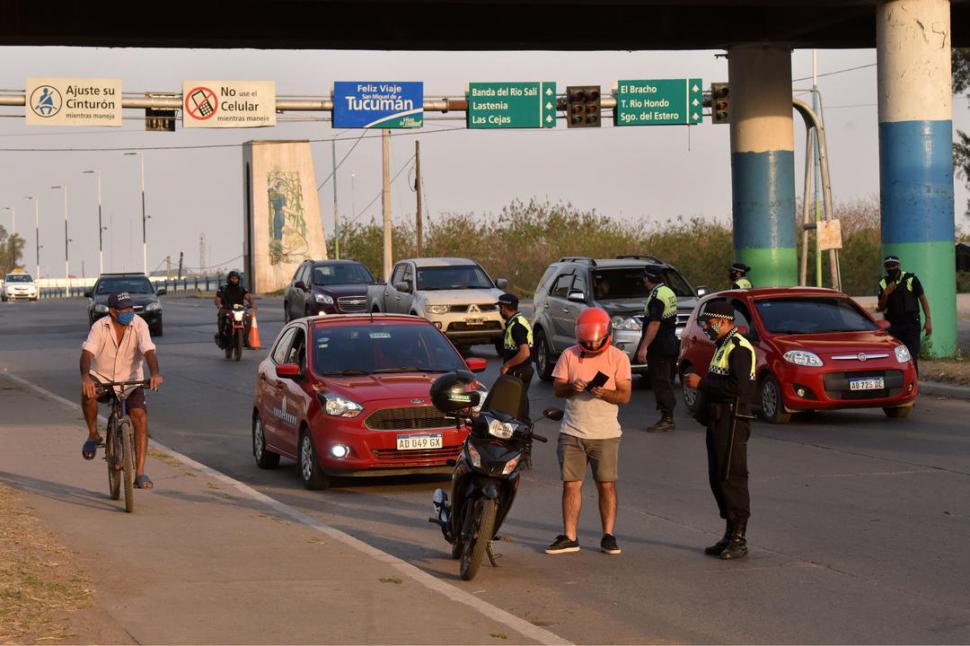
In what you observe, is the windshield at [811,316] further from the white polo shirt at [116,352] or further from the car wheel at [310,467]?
the white polo shirt at [116,352]

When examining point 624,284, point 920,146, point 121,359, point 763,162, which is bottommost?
point 121,359

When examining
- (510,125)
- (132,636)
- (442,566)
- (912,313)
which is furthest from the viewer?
(510,125)

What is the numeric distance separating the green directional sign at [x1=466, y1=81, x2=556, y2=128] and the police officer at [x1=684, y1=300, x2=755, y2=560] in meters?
36.6

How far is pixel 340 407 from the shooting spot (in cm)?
1419

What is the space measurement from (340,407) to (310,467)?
68 centimetres

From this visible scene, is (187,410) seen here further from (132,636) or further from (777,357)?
(132,636)

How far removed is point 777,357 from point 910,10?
8.93 metres

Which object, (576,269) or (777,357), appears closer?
(777,357)

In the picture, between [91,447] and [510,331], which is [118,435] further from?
[510,331]

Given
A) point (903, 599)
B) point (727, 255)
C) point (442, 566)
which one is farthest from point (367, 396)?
point (727, 255)

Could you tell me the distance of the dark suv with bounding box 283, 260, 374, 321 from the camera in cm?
3722

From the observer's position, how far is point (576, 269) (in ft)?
84.9

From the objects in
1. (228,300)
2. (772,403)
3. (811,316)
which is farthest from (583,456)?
(228,300)

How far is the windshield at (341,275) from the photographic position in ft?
128
